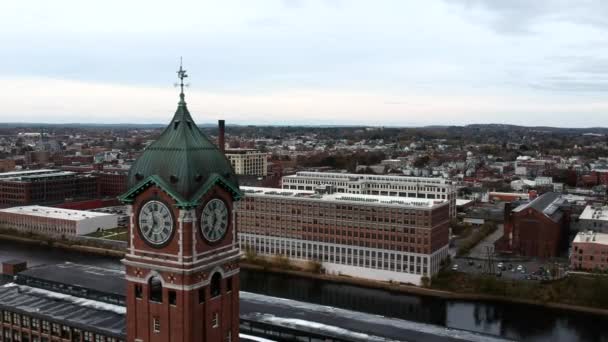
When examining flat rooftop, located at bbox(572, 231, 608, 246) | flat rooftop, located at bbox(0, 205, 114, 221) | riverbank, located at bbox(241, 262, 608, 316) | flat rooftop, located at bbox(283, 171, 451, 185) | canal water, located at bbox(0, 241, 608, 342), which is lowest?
canal water, located at bbox(0, 241, 608, 342)

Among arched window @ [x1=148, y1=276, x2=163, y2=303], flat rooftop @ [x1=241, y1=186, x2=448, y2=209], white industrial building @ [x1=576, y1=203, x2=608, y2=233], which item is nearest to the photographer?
arched window @ [x1=148, y1=276, x2=163, y2=303]

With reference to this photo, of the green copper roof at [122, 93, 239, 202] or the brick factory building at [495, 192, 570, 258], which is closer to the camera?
the green copper roof at [122, 93, 239, 202]

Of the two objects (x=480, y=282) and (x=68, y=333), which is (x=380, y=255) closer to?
(x=480, y=282)

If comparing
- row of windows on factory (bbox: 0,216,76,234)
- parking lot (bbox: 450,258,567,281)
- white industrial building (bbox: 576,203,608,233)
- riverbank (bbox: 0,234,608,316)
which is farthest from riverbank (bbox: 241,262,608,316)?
row of windows on factory (bbox: 0,216,76,234)

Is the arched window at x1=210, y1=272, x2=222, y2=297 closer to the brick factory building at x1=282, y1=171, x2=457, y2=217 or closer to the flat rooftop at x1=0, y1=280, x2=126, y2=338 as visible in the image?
the flat rooftop at x1=0, y1=280, x2=126, y2=338

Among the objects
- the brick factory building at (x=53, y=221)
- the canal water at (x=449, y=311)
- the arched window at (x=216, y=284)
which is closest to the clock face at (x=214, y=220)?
the arched window at (x=216, y=284)

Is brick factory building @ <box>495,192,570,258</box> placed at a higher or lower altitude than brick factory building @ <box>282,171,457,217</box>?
lower

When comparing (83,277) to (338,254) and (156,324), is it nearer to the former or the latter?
(156,324)
